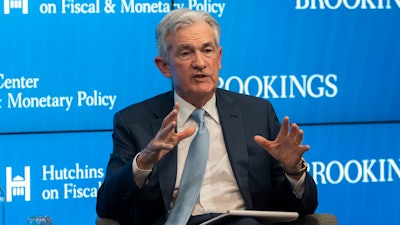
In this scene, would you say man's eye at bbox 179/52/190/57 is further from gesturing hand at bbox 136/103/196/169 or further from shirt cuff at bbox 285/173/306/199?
shirt cuff at bbox 285/173/306/199

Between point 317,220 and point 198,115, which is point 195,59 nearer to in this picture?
point 198,115

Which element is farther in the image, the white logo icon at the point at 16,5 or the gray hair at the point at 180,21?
the white logo icon at the point at 16,5

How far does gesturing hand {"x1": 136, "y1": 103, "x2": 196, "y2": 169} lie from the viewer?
3.04m

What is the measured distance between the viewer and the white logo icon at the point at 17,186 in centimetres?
457

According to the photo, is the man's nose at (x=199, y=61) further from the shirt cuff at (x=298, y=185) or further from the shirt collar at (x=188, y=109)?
the shirt cuff at (x=298, y=185)

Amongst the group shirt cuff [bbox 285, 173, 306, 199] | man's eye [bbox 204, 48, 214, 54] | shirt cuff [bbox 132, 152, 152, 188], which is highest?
man's eye [bbox 204, 48, 214, 54]

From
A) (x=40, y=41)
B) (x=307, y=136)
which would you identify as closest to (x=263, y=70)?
(x=307, y=136)

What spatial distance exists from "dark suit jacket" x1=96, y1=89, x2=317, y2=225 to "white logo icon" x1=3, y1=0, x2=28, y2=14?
1.33m

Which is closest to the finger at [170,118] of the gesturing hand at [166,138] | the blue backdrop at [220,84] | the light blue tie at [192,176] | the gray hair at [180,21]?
the gesturing hand at [166,138]

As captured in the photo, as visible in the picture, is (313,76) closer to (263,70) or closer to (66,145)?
(263,70)

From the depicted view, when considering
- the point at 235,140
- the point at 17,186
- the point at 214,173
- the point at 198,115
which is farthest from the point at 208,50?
the point at 17,186

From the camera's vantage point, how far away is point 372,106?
4.90 meters

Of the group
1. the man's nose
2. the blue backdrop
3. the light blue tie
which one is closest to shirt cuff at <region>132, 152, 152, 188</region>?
the light blue tie

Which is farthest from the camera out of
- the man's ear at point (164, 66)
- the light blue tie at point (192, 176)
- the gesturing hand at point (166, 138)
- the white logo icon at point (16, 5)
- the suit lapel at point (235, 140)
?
the white logo icon at point (16, 5)
